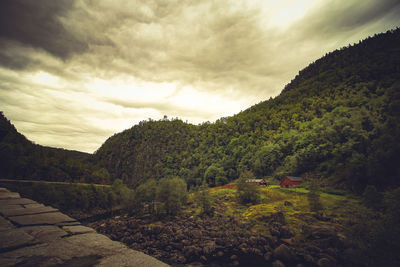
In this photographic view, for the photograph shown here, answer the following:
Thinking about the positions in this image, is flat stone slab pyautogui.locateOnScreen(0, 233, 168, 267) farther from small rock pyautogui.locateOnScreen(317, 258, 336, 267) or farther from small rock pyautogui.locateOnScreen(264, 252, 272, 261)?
small rock pyautogui.locateOnScreen(317, 258, 336, 267)

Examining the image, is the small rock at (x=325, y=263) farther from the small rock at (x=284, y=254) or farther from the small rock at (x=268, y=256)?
the small rock at (x=268, y=256)

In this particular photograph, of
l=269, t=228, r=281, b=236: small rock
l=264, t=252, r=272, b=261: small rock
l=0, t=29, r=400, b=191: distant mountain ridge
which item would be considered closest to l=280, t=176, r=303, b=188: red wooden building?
l=0, t=29, r=400, b=191: distant mountain ridge

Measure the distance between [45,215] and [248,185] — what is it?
53.4m

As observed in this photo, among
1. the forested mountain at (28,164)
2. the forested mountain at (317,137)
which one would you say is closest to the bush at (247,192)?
the forested mountain at (317,137)

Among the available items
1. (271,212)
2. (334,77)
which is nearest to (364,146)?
(271,212)

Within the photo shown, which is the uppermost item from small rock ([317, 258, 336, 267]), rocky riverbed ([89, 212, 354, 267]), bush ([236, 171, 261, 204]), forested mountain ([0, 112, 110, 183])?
forested mountain ([0, 112, 110, 183])

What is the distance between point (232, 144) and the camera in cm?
12356

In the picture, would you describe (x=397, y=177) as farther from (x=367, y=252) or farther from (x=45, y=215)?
(x=45, y=215)

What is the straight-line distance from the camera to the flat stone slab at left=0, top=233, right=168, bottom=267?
2258 mm

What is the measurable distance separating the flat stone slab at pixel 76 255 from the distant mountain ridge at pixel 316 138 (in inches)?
2436

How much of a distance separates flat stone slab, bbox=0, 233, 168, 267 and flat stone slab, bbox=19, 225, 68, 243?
220 mm

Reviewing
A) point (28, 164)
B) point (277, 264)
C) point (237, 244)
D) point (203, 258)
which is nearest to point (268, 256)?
point (277, 264)

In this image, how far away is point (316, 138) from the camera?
76500 millimetres

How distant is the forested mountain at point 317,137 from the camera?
5177cm
